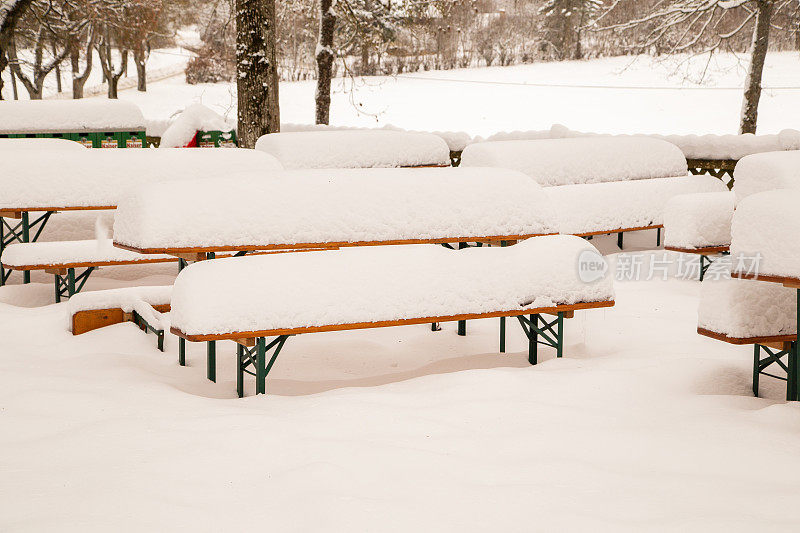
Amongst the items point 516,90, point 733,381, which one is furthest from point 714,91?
point 733,381

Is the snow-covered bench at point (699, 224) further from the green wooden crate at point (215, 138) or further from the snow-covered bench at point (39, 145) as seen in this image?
the green wooden crate at point (215, 138)

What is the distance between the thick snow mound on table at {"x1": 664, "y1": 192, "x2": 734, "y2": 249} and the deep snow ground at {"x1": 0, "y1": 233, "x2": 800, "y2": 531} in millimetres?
1655

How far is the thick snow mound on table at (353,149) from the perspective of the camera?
1087 centimetres

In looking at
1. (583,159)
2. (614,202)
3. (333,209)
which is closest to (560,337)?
(333,209)

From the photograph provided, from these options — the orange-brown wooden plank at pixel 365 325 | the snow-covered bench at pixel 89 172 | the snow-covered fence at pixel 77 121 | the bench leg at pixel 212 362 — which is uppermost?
the snow-covered fence at pixel 77 121

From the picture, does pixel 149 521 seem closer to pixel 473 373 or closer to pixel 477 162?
pixel 473 373

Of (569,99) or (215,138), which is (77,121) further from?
(569,99)

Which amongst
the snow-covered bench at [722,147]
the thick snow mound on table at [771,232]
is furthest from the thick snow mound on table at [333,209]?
the snow-covered bench at [722,147]

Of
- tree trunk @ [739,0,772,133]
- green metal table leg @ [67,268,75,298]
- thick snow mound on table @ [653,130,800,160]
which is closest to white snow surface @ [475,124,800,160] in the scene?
thick snow mound on table @ [653,130,800,160]

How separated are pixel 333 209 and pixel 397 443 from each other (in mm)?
2362

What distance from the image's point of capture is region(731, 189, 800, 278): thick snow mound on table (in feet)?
14.9

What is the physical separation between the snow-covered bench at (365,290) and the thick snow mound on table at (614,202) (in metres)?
4.13

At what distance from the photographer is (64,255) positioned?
870 centimetres

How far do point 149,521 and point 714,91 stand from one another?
109 feet
